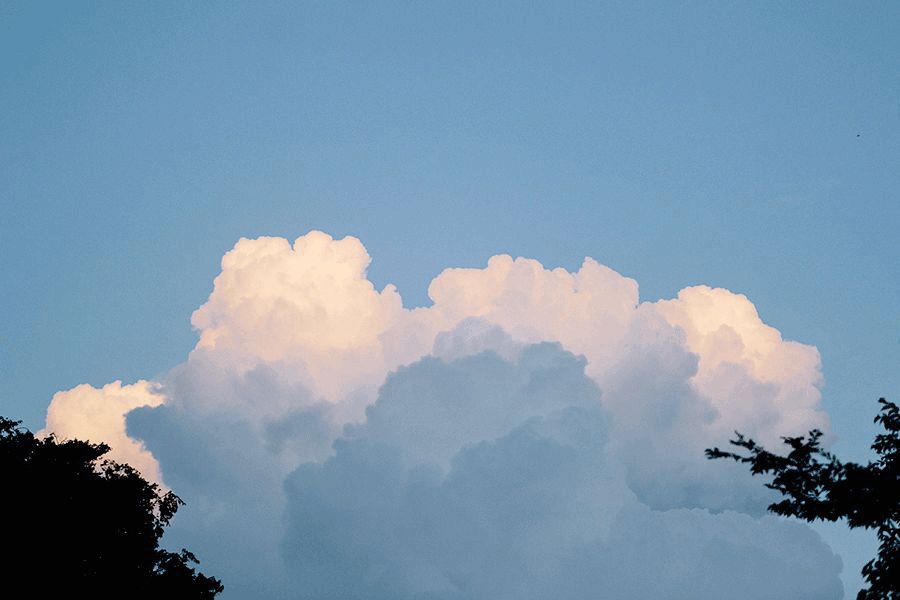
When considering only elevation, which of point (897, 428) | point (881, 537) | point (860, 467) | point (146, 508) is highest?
point (146, 508)

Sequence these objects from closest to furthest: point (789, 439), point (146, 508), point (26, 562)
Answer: point (789, 439) < point (26, 562) < point (146, 508)

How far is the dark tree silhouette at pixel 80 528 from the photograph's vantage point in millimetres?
39625

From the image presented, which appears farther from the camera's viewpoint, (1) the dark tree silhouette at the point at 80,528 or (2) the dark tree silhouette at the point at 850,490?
(1) the dark tree silhouette at the point at 80,528

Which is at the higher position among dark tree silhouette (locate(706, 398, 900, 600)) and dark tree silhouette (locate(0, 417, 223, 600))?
dark tree silhouette (locate(0, 417, 223, 600))

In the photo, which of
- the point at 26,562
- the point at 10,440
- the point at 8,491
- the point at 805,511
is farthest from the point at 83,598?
the point at 805,511

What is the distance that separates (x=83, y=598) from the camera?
4000cm

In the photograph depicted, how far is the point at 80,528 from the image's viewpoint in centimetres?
4225

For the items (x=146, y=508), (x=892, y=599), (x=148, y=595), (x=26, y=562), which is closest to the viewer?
(x=892, y=599)

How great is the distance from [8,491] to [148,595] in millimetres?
8222

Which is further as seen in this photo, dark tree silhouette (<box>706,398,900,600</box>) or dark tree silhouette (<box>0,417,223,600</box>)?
dark tree silhouette (<box>0,417,223,600</box>)

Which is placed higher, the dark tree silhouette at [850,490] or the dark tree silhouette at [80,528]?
the dark tree silhouette at [80,528]

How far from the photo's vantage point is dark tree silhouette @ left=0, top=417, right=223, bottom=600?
39.6 metres

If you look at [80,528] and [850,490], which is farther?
[80,528]

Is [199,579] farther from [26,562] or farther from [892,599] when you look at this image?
[892,599]
